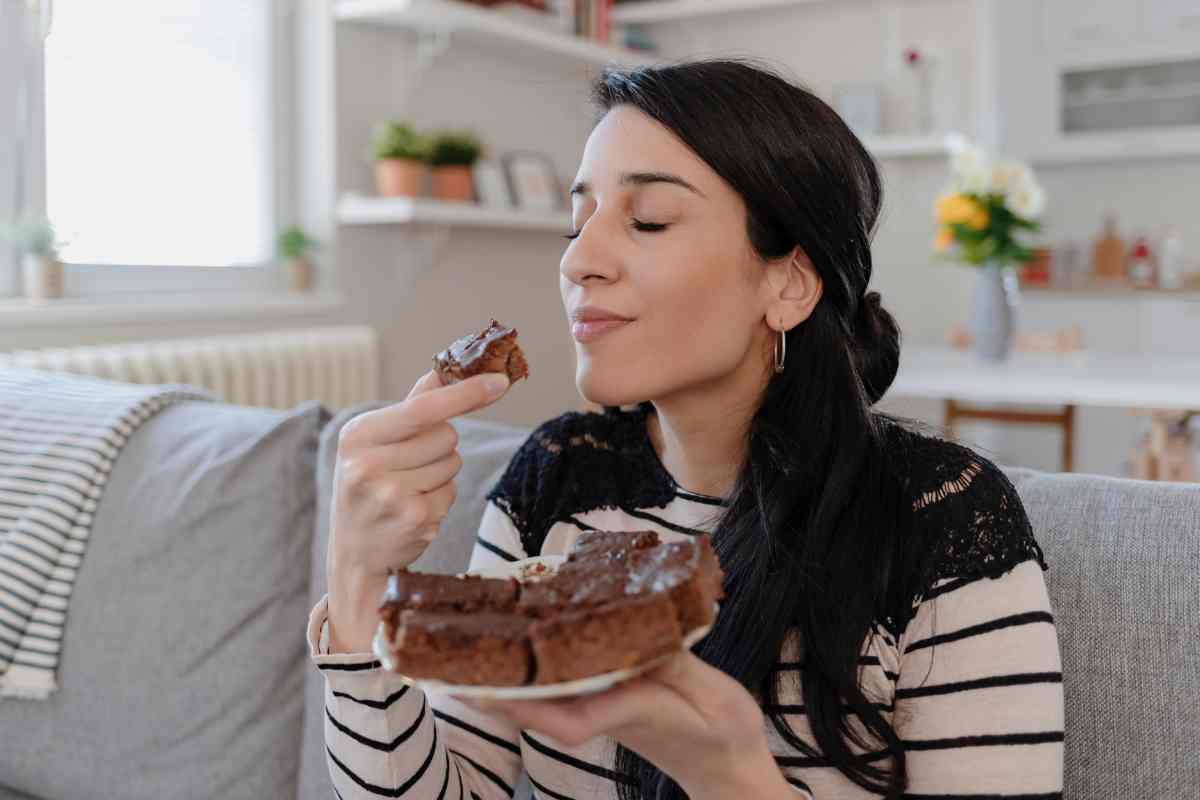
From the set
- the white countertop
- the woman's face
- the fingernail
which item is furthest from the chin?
the white countertop

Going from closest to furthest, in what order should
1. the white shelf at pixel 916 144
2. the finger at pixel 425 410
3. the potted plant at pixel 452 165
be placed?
the finger at pixel 425 410, the potted plant at pixel 452 165, the white shelf at pixel 916 144

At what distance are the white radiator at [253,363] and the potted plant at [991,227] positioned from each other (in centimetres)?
181

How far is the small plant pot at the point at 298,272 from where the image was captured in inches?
140

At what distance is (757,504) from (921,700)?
24 centimetres

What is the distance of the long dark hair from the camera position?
1025 millimetres

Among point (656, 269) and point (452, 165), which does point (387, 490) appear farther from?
point (452, 165)

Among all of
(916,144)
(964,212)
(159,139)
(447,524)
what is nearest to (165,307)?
(159,139)

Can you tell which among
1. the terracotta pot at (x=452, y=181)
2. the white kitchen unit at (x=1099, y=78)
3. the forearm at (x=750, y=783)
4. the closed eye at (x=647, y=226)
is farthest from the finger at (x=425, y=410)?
the white kitchen unit at (x=1099, y=78)

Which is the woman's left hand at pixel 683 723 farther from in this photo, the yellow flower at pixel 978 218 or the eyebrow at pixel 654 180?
the yellow flower at pixel 978 218

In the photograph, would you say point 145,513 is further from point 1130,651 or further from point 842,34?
point 842,34

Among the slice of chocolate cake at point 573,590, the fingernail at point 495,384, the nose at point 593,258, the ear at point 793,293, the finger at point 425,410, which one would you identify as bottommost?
the slice of chocolate cake at point 573,590

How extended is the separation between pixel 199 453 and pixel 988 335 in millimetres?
2426

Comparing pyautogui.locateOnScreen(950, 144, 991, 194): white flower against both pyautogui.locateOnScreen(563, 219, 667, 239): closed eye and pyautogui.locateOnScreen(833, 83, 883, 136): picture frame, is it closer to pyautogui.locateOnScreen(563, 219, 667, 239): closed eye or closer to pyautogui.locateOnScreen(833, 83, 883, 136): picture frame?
pyautogui.locateOnScreen(833, 83, 883, 136): picture frame

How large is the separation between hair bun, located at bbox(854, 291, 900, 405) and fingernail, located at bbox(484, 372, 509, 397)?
1.56 ft
